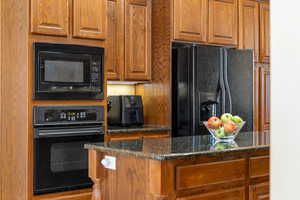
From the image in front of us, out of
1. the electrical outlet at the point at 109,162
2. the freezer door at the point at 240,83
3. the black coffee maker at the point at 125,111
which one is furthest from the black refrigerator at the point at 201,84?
the electrical outlet at the point at 109,162

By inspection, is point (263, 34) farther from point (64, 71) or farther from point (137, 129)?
point (64, 71)

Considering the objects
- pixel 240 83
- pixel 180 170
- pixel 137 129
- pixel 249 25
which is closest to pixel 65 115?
pixel 137 129

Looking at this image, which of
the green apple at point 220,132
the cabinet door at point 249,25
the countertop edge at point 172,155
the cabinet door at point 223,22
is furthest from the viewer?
the cabinet door at point 249,25

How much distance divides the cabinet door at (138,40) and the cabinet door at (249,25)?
1.16 metres

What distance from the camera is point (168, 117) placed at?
4.21m

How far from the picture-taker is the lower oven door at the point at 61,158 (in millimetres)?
3311

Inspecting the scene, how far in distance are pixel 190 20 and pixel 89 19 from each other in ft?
4.09

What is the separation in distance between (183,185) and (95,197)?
2.13ft

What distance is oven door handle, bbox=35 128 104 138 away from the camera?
3293 mm

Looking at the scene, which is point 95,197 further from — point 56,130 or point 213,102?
→ point 213,102

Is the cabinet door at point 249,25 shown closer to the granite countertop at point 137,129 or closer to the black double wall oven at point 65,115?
the granite countertop at point 137,129

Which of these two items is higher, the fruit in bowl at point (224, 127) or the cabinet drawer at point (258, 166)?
the fruit in bowl at point (224, 127)

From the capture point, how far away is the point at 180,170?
217cm

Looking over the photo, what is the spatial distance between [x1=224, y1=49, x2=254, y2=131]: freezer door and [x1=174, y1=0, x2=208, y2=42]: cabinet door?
0.39 m
